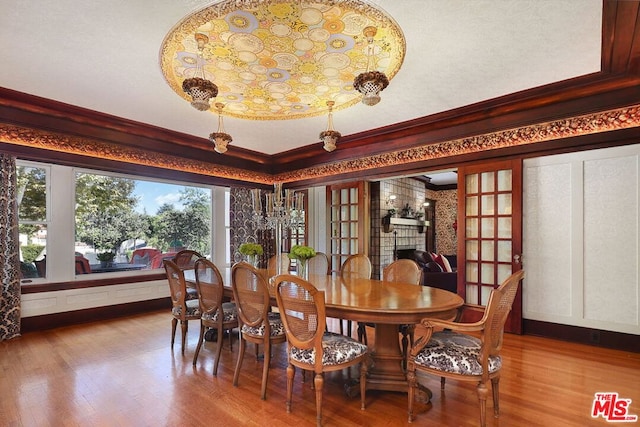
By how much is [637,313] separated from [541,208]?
1348 millimetres

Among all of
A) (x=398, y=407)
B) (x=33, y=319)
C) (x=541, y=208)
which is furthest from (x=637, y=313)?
(x=33, y=319)

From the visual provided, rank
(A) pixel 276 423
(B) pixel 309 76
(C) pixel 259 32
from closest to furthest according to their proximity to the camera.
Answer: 1. (A) pixel 276 423
2. (C) pixel 259 32
3. (B) pixel 309 76

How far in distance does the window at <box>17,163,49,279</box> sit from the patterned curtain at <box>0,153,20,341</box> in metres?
0.28

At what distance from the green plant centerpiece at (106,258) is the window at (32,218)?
0.71 metres

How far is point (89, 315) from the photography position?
467cm

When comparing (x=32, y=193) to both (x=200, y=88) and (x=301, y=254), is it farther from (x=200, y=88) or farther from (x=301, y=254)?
(x=301, y=254)

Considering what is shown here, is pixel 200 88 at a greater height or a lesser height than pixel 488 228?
greater

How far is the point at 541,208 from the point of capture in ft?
12.7

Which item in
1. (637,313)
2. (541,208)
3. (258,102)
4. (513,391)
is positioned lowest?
(513,391)

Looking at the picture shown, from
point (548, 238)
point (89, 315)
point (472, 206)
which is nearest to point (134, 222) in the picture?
point (89, 315)

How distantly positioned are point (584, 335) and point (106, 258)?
644cm

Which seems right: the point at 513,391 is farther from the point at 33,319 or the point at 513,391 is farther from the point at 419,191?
the point at 419,191

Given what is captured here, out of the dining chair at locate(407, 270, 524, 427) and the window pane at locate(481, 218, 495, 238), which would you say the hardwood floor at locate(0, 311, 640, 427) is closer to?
the dining chair at locate(407, 270, 524, 427)

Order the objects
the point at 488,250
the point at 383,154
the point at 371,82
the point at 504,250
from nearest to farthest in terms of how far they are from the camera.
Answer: the point at 371,82
the point at 504,250
the point at 488,250
the point at 383,154
